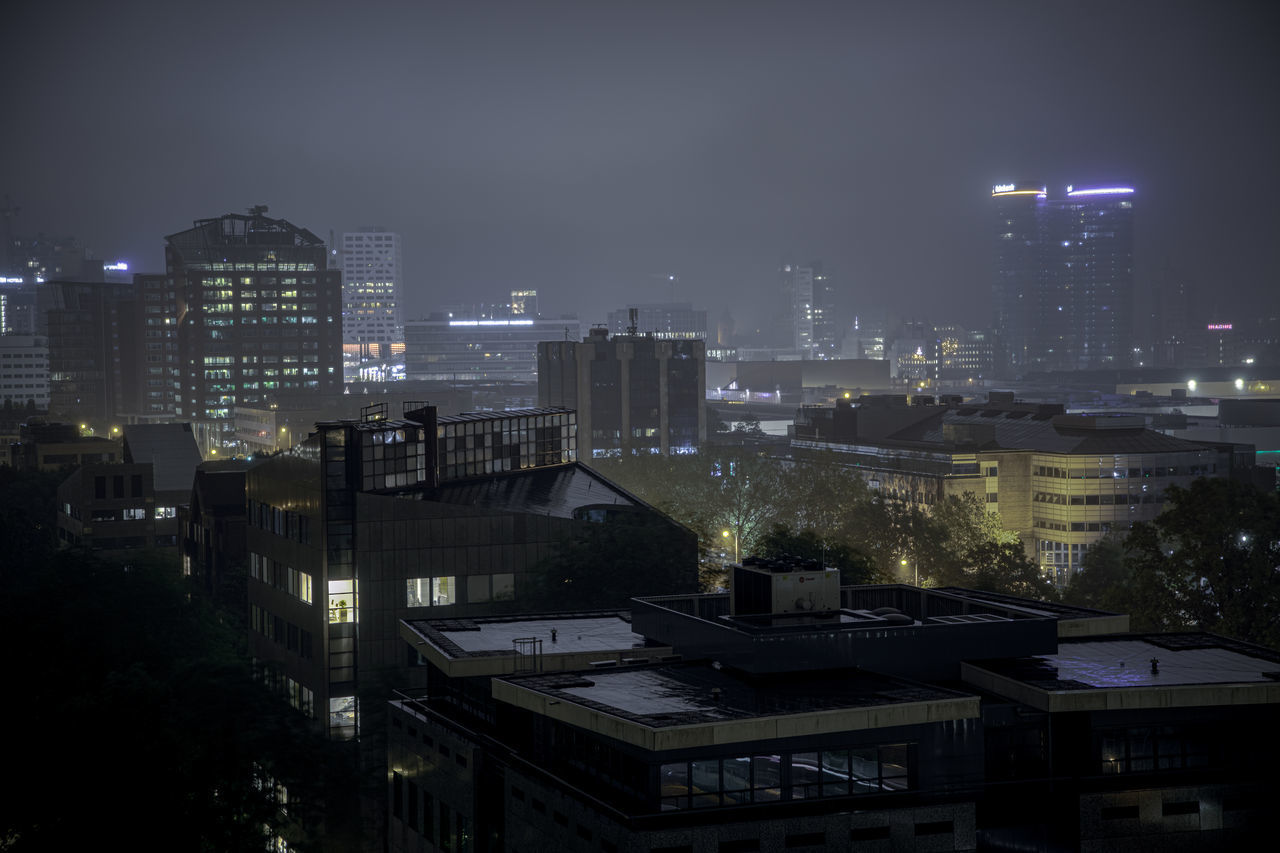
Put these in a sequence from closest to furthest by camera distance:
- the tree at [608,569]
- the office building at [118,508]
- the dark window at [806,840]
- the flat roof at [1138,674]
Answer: the dark window at [806,840] < the flat roof at [1138,674] < the tree at [608,569] < the office building at [118,508]

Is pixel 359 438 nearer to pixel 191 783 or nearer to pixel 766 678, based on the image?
pixel 191 783

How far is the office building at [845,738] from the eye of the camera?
100ft

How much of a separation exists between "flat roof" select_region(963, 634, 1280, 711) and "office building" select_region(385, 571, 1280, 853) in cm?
7

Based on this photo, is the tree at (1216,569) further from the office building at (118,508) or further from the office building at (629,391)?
the office building at (629,391)

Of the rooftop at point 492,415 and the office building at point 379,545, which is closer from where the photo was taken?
the office building at point 379,545

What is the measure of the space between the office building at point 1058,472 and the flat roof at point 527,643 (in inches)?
3418

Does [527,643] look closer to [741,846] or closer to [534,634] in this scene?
[534,634]

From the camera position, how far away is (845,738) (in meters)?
31.3

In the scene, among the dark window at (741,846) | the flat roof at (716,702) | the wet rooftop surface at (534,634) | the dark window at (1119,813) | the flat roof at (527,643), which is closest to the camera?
the dark window at (741,846)

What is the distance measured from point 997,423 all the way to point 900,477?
773 inches

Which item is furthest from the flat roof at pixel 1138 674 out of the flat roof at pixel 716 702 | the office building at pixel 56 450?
the office building at pixel 56 450

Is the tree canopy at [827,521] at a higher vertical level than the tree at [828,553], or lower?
lower

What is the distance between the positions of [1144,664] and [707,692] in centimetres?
1233

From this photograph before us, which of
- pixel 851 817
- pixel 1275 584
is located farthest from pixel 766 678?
pixel 1275 584
